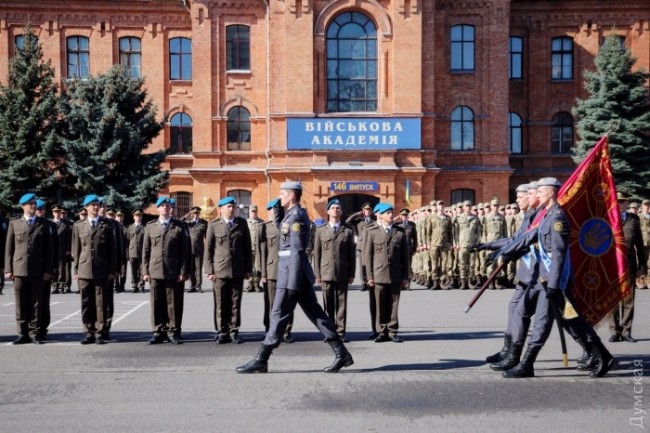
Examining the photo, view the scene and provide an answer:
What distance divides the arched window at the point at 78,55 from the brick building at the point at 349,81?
7 centimetres

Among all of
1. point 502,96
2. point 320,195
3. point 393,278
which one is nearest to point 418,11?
point 502,96

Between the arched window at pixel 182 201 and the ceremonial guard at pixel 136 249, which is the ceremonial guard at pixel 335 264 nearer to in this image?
the ceremonial guard at pixel 136 249

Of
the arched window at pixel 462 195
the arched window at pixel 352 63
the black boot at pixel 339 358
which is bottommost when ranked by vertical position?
the black boot at pixel 339 358

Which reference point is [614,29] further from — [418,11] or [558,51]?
[418,11]

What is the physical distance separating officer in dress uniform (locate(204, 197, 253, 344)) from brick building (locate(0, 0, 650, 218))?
19.6 meters

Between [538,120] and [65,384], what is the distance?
1264 inches

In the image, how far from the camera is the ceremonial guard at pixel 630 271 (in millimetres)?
11305

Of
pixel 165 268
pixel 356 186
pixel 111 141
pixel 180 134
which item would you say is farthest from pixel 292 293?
pixel 180 134

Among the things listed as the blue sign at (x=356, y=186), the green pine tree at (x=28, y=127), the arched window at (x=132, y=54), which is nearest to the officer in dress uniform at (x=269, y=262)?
the blue sign at (x=356, y=186)

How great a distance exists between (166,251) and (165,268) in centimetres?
26

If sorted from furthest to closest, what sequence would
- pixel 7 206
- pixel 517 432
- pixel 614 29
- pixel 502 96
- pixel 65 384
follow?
pixel 614 29, pixel 502 96, pixel 7 206, pixel 65 384, pixel 517 432

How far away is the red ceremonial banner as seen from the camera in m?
9.49

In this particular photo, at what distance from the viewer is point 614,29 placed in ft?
119

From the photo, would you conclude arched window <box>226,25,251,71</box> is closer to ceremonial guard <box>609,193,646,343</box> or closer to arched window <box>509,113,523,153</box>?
arched window <box>509,113,523,153</box>
